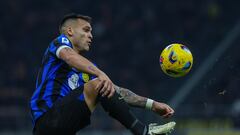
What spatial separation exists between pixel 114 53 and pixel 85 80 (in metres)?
9.46

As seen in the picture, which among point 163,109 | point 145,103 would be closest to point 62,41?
point 145,103

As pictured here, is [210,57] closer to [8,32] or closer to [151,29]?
[151,29]

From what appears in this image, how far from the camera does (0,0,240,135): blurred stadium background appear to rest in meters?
13.7

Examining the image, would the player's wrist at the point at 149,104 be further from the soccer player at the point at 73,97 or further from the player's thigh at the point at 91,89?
the player's thigh at the point at 91,89

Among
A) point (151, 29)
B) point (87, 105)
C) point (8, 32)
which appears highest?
point (151, 29)

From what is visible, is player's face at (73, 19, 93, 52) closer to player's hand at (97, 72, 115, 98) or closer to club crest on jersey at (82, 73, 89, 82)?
club crest on jersey at (82, 73, 89, 82)

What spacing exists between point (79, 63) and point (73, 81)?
645 millimetres

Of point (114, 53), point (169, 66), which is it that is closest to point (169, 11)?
point (114, 53)

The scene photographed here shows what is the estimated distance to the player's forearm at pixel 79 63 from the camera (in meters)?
6.12

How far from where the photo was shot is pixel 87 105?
21.0ft

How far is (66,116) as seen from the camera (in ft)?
21.2

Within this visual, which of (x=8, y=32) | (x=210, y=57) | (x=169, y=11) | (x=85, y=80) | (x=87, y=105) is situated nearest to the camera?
(x=87, y=105)

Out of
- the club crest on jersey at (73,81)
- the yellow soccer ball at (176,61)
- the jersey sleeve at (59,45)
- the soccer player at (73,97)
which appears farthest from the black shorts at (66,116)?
the yellow soccer ball at (176,61)

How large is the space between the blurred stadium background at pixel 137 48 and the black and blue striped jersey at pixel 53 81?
605cm
